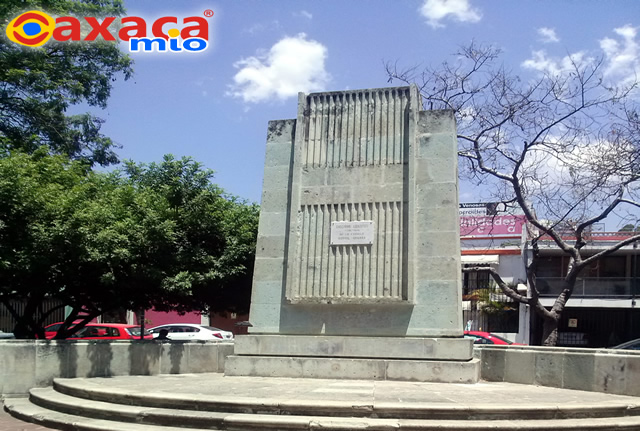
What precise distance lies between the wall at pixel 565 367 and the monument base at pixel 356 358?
70 cm

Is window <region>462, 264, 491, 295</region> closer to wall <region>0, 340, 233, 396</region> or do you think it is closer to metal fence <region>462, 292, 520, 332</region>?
metal fence <region>462, 292, 520, 332</region>

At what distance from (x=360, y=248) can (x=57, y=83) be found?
18102 millimetres

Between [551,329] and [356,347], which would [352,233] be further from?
[551,329]

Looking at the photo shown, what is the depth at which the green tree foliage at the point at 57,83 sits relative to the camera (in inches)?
930

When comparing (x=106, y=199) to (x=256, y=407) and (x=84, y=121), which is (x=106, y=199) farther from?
(x=84, y=121)

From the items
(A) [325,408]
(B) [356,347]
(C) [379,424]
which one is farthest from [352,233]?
(C) [379,424]

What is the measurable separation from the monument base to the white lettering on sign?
A: 1.69 m

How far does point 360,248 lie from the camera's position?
38.0 ft

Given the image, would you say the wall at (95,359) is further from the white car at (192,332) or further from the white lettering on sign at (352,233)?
the white car at (192,332)

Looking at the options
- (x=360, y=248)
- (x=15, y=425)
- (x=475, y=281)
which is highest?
(x=475, y=281)

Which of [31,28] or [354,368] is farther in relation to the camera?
[31,28]

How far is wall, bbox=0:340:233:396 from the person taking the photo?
1102 centimetres

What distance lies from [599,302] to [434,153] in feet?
82.9

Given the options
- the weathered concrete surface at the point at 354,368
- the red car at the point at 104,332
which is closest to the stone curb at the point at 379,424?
the weathered concrete surface at the point at 354,368
